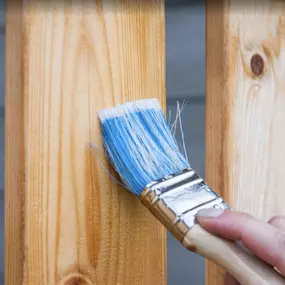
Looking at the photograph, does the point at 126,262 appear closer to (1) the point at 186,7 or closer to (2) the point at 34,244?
(2) the point at 34,244

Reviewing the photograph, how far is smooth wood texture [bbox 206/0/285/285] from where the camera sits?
3.58 feet

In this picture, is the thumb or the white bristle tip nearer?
the thumb

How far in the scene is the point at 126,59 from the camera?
3.55ft

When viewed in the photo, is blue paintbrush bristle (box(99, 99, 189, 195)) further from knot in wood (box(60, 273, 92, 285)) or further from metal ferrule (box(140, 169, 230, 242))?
knot in wood (box(60, 273, 92, 285))

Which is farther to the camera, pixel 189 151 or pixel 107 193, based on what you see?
pixel 189 151

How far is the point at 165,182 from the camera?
102cm

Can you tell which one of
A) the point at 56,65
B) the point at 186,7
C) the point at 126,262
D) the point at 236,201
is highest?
the point at 186,7

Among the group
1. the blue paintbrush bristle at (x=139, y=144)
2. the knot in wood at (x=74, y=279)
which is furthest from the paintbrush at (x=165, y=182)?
the knot in wood at (x=74, y=279)

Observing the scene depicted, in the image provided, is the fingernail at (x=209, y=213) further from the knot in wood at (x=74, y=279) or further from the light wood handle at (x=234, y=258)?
the knot in wood at (x=74, y=279)

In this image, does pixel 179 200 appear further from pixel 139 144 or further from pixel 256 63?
pixel 256 63

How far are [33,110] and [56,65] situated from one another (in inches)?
3.9

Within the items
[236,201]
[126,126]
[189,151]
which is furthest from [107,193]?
[189,151]

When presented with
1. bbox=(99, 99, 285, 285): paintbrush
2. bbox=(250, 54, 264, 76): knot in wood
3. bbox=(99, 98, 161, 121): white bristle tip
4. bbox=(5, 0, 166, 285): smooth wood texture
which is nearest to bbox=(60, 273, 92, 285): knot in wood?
bbox=(5, 0, 166, 285): smooth wood texture

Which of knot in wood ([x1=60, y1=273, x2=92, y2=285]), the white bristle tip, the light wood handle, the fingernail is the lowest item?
knot in wood ([x1=60, y1=273, x2=92, y2=285])
